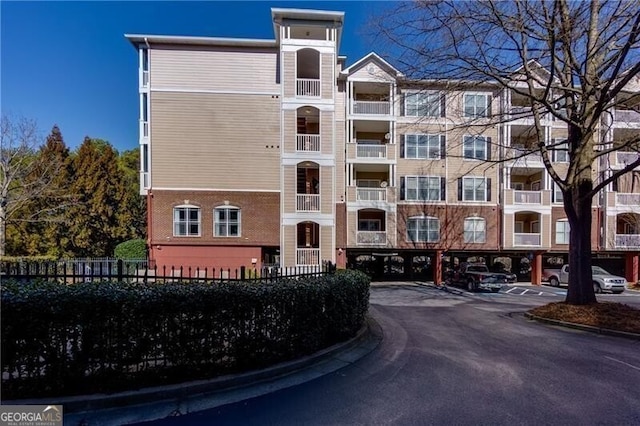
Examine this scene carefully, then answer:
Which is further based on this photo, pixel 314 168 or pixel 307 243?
pixel 307 243

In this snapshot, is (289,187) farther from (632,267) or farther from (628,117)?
(632,267)

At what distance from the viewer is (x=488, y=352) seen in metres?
6.82

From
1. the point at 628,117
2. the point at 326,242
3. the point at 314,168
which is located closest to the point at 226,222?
the point at 326,242

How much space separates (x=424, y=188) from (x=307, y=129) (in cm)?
916

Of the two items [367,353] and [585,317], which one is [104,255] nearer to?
[367,353]

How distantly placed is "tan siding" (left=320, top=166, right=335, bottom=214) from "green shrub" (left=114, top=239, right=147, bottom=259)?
45.8ft

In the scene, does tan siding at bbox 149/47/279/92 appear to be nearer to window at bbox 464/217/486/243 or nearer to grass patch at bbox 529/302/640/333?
window at bbox 464/217/486/243

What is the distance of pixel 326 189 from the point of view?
20938 mm

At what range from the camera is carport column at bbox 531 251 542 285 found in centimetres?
2370

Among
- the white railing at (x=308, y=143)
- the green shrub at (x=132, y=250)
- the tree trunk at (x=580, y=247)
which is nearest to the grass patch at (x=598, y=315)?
the tree trunk at (x=580, y=247)

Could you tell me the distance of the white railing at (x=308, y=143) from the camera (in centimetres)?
2098

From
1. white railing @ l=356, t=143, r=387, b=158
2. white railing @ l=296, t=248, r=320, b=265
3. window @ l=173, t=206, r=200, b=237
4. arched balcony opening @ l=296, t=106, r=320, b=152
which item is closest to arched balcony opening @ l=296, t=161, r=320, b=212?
arched balcony opening @ l=296, t=106, r=320, b=152

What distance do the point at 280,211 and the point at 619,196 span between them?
23716 millimetres

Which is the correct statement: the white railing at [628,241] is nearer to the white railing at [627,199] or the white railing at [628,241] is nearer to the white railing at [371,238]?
the white railing at [627,199]
